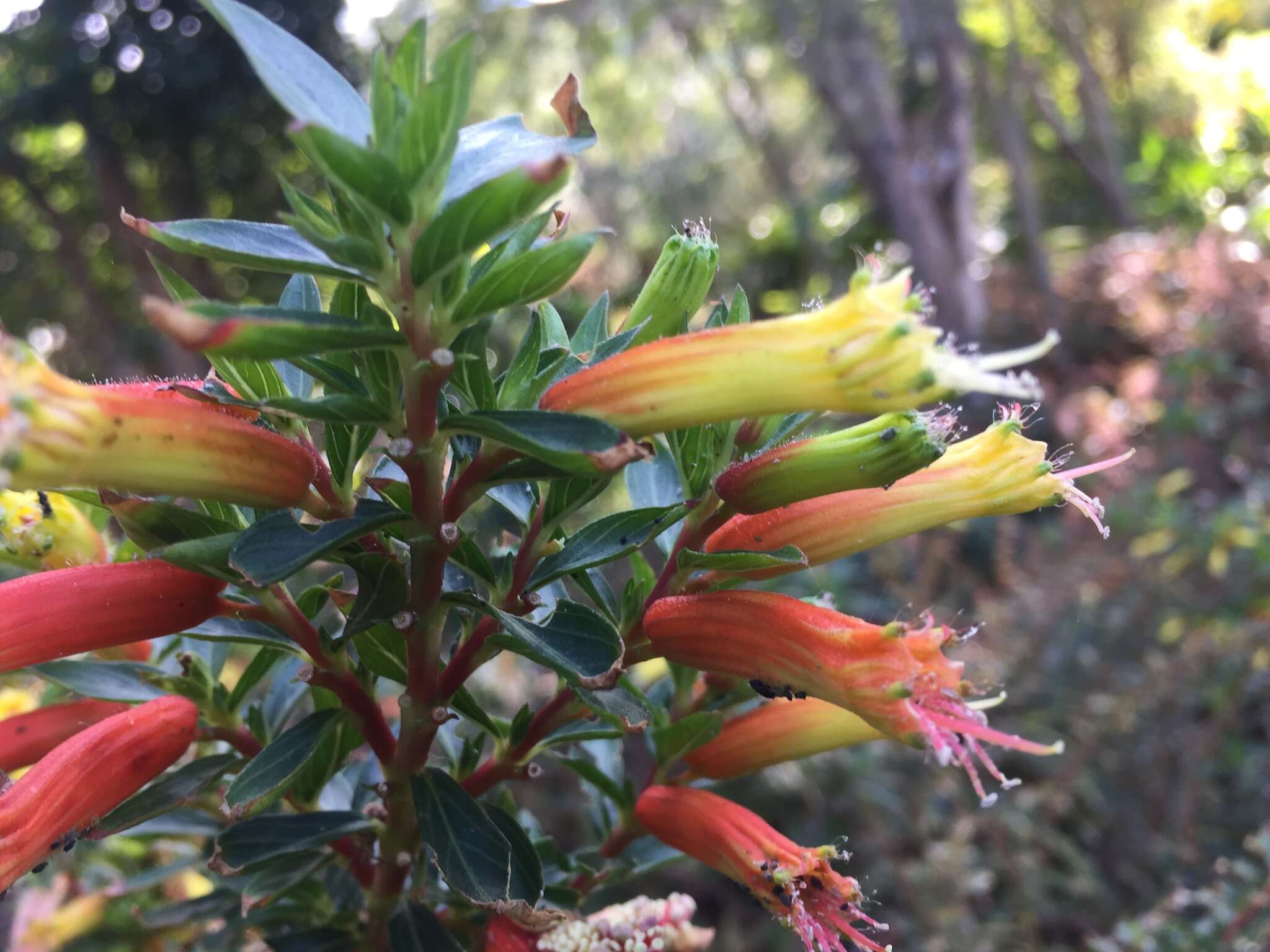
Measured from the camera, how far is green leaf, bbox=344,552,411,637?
0.53 meters

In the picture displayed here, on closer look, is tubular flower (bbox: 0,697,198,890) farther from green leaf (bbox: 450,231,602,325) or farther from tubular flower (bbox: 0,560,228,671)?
green leaf (bbox: 450,231,602,325)

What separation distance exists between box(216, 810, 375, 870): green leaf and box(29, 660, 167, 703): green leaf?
129mm

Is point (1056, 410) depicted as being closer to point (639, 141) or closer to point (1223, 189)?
point (1223, 189)

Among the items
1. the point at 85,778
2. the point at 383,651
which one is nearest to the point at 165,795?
the point at 85,778

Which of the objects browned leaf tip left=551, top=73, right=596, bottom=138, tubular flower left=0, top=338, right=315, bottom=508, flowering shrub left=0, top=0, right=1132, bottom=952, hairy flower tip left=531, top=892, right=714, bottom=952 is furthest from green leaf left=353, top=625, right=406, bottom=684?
browned leaf tip left=551, top=73, right=596, bottom=138

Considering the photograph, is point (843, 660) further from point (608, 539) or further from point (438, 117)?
point (438, 117)

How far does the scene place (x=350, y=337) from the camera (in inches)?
17.7

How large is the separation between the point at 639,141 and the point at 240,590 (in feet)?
42.0

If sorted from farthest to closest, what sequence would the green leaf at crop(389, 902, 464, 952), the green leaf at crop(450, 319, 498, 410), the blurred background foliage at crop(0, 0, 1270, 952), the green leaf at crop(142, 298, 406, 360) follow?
the blurred background foliage at crop(0, 0, 1270, 952) < the green leaf at crop(389, 902, 464, 952) < the green leaf at crop(450, 319, 498, 410) < the green leaf at crop(142, 298, 406, 360)

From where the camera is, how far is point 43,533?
2.18 feet

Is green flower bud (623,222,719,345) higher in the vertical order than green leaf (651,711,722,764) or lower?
higher

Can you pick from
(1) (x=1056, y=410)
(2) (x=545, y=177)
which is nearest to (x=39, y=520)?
(2) (x=545, y=177)

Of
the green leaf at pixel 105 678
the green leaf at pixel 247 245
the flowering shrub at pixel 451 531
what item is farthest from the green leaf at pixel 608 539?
the green leaf at pixel 105 678

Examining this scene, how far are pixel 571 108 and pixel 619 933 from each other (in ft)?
1.82
